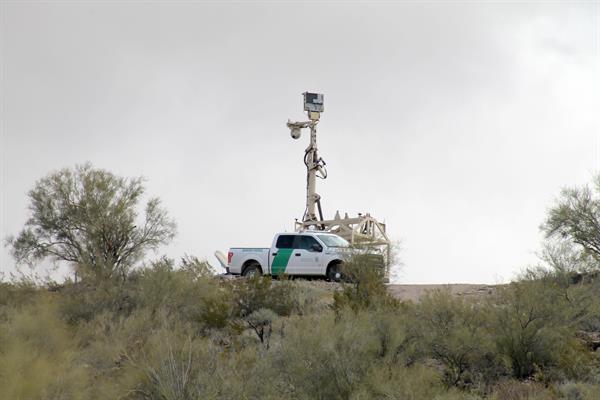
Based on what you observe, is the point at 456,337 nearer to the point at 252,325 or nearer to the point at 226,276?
the point at 252,325

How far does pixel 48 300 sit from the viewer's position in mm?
20828

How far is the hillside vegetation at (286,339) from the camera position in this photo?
38.3 feet

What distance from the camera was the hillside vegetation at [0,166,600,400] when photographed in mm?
11680

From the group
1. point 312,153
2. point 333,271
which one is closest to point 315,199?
point 312,153

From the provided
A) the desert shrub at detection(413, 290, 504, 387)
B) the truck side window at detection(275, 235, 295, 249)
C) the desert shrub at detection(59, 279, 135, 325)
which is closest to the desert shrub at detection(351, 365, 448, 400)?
the desert shrub at detection(413, 290, 504, 387)

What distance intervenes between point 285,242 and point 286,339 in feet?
51.6

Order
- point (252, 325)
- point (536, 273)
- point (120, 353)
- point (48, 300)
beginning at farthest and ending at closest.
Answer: point (536, 273) → point (48, 300) → point (252, 325) → point (120, 353)

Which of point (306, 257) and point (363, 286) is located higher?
point (306, 257)

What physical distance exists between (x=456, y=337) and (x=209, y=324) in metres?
6.37

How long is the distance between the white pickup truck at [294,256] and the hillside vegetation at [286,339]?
2.89 m

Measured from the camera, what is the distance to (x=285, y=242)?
29.1 metres

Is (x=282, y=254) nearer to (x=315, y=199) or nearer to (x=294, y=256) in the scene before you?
(x=294, y=256)

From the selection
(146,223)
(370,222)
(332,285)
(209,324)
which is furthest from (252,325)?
Answer: (146,223)

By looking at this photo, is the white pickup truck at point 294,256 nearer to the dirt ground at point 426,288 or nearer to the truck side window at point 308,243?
the truck side window at point 308,243
